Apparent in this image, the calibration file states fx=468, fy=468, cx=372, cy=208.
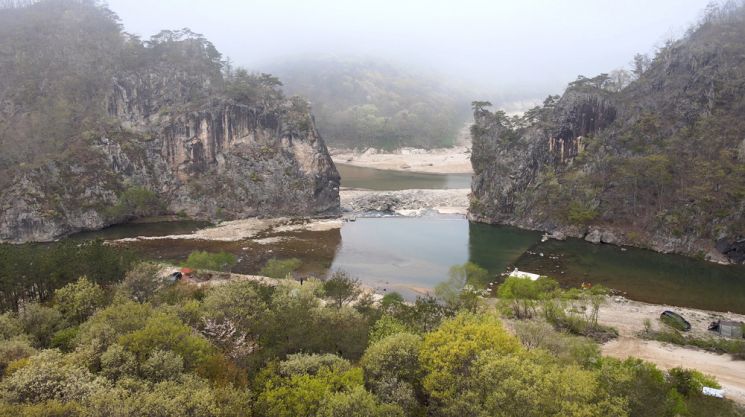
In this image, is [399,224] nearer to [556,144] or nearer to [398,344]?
[556,144]

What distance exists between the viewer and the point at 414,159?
575 feet

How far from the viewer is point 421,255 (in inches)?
2655

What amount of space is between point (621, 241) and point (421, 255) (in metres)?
32.1

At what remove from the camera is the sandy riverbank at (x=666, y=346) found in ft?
104

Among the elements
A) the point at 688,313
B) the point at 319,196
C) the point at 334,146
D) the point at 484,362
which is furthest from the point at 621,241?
the point at 334,146

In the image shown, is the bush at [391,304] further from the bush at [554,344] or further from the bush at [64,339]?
the bush at [64,339]

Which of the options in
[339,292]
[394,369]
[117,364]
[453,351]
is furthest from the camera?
[339,292]

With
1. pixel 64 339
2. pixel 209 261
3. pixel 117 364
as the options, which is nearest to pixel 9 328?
pixel 64 339

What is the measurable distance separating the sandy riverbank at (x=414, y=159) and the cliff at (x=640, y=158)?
2555 inches

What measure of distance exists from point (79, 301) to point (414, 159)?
496 feet

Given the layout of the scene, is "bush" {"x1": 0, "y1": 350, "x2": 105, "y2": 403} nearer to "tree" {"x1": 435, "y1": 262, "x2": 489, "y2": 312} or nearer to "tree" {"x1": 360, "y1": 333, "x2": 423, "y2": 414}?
"tree" {"x1": 360, "y1": 333, "x2": 423, "y2": 414}

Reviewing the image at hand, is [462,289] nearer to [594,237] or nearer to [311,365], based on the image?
[311,365]

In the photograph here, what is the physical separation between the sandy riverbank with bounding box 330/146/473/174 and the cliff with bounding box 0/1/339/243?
67.1 meters

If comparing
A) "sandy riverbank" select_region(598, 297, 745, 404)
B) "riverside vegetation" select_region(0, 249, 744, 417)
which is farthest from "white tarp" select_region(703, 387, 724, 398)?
"sandy riverbank" select_region(598, 297, 745, 404)
